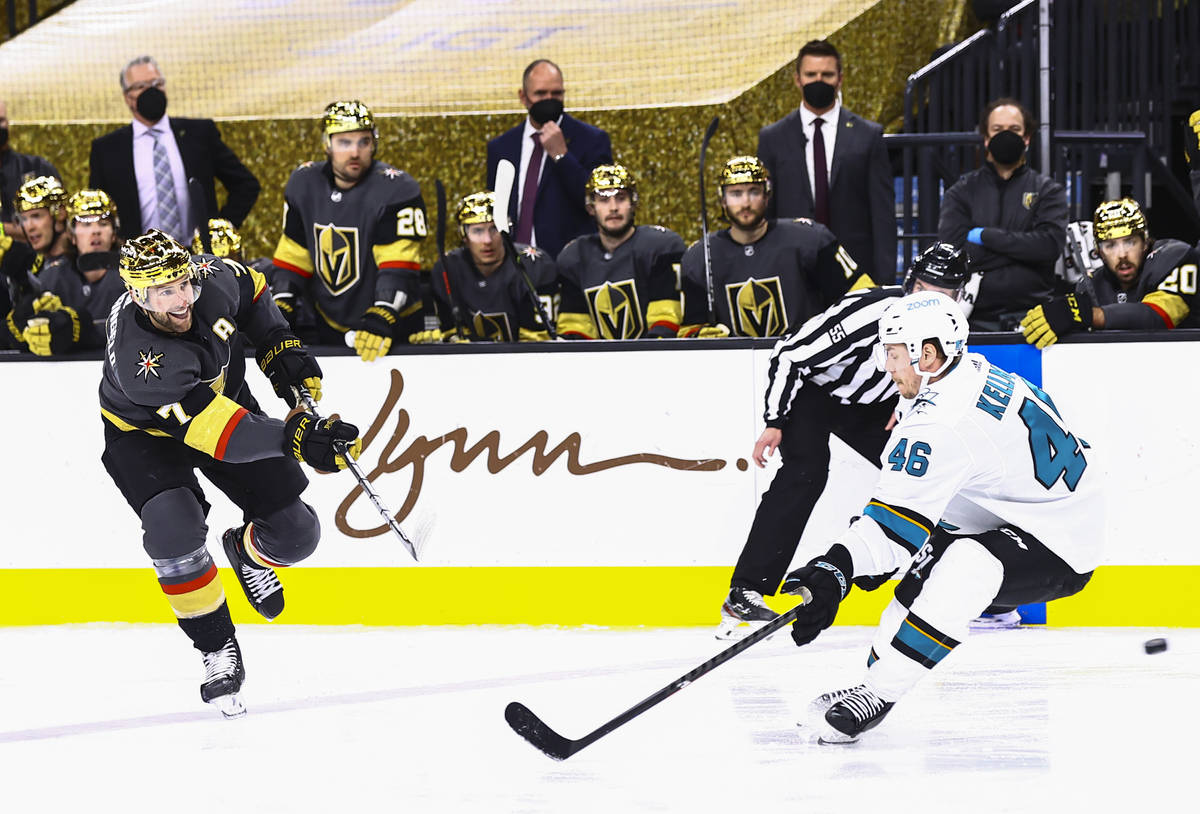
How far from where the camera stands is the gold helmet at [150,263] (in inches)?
133

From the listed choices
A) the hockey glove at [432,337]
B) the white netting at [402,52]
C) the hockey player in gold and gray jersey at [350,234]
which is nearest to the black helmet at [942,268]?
the hockey glove at [432,337]

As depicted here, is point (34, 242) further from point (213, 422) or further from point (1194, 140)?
point (1194, 140)

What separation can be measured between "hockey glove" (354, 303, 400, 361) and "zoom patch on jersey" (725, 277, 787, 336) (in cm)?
105

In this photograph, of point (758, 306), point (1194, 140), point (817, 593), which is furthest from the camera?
point (1194, 140)

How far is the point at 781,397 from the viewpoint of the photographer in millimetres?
4203

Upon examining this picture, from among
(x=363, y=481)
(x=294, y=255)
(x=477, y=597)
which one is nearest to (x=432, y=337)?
(x=294, y=255)

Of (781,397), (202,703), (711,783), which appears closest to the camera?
(711,783)

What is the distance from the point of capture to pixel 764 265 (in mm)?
4574

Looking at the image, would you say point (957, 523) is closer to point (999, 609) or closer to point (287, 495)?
point (999, 609)

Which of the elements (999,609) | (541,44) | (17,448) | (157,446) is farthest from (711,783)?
(541,44)

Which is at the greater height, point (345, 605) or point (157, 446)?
point (157, 446)

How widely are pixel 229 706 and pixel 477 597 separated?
1090 millimetres

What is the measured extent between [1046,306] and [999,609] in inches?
A: 49.6

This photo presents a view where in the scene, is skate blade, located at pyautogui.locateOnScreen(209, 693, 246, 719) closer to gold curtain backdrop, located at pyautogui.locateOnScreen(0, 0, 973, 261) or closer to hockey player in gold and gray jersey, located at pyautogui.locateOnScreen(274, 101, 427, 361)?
hockey player in gold and gray jersey, located at pyautogui.locateOnScreen(274, 101, 427, 361)
